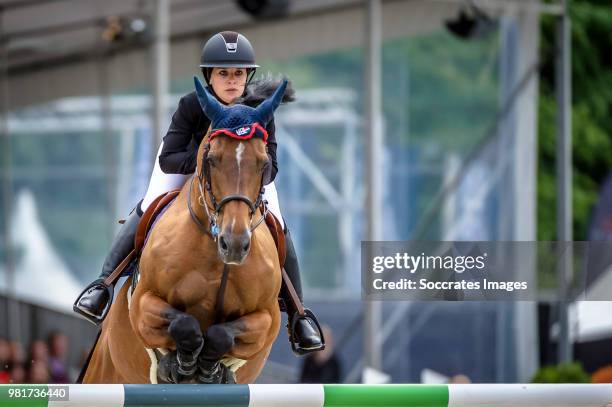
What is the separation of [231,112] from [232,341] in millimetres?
878

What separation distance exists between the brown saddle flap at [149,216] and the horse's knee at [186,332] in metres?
0.65

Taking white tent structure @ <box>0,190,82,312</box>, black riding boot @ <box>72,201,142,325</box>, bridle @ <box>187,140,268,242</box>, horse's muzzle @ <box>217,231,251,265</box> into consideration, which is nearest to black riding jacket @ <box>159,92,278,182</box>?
bridle @ <box>187,140,268,242</box>

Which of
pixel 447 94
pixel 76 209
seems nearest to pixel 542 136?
pixel 447 94

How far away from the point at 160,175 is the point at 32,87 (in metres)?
9.92

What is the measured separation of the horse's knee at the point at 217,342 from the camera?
5008 millimetres

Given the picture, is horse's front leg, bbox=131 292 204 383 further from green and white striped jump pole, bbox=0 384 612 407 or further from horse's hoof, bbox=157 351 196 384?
green and white striped jump pole, bbox=0 384 612 407

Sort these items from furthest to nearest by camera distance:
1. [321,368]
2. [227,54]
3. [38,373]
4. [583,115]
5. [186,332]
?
[583,115]
[321,368]
[38,373]
[227,54]
[186,332]

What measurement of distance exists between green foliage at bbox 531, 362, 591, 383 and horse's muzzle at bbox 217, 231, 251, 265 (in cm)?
648

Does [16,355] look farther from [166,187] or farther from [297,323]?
[297,323]

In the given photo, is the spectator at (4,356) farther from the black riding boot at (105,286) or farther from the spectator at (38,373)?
the black riding boot at (105,286)

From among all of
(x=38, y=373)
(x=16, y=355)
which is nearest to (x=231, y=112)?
(x=38, y=373)

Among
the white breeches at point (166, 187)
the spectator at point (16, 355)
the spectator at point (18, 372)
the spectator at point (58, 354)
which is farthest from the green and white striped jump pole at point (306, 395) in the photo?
the spectator at point (58, 354)

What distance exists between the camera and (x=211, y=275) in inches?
201

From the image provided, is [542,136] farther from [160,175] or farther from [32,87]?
[160,175]
